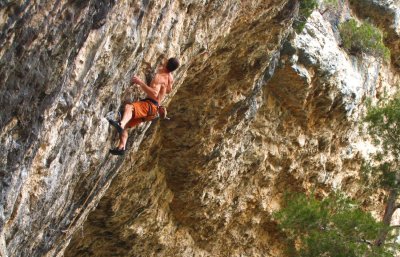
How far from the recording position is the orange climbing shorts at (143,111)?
6.44 m

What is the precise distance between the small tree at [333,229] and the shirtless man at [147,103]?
5.47 m

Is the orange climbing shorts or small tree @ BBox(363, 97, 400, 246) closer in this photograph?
the orange climbing shorts

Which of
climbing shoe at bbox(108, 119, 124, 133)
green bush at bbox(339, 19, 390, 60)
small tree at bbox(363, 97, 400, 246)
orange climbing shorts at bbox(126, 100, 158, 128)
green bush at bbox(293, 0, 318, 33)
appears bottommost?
climbing shoe at bbox(108, 119, 124, 133)

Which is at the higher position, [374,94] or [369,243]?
[374,94]

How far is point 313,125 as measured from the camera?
12.9 m

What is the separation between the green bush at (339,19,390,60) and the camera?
560 inches

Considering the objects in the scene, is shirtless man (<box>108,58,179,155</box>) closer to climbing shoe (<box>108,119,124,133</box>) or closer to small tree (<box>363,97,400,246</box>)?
climbing shoe (<box>108,119,124,133</box>)

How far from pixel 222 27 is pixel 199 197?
15.6ft

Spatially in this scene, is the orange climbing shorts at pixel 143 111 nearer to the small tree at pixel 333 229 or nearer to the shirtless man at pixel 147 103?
the shirtless man at pixel 147 103

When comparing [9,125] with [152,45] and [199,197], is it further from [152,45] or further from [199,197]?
[199,197]

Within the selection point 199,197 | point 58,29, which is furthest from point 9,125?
point 199,197

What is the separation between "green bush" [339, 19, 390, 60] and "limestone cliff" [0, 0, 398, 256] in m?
0.34

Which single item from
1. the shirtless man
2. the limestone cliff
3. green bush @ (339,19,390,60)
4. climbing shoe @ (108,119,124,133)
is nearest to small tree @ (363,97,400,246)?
the limestone cliff

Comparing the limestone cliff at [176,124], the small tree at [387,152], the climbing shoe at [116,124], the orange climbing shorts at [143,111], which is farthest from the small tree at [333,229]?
the climbing shoe at [116,124]
